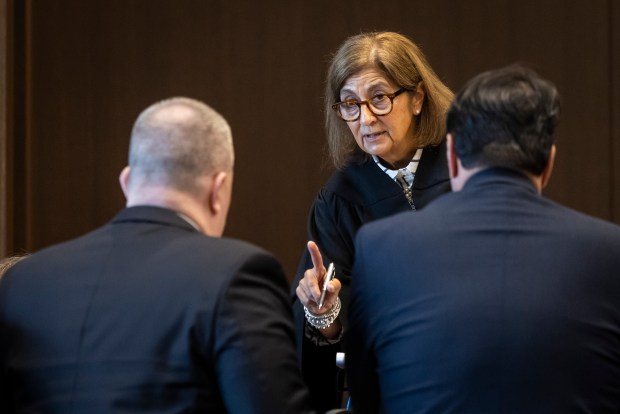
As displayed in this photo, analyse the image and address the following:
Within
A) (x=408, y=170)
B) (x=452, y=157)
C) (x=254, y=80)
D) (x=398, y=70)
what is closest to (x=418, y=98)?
(x=398, y=70)

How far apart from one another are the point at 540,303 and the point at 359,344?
0.41m

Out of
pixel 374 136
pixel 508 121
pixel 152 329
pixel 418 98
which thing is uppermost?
pixel 508 121

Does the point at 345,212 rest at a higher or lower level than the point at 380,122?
lower

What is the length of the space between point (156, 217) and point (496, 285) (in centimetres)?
65

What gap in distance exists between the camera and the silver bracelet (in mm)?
2977

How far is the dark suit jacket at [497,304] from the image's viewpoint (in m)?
1.83

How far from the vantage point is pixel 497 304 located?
1.85m

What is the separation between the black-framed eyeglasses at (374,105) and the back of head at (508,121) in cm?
123

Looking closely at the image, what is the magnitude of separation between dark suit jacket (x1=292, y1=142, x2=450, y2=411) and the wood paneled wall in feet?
6.07

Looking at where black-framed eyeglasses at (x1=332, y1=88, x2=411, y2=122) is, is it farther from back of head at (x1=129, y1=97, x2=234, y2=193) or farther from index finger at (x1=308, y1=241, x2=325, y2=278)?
back of head at (x1=129, y1=97, x2=234, y2=193)

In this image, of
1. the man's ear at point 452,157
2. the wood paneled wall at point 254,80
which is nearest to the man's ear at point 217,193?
the man's ear at point 452,157

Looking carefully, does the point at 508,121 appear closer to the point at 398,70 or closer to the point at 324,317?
the point at 324,317


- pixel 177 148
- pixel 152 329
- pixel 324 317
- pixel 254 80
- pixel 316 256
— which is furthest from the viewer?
pixel 254 80

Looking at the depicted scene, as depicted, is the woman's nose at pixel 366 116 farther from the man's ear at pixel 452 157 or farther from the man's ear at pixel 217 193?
the man's ear at pixel 217 193
